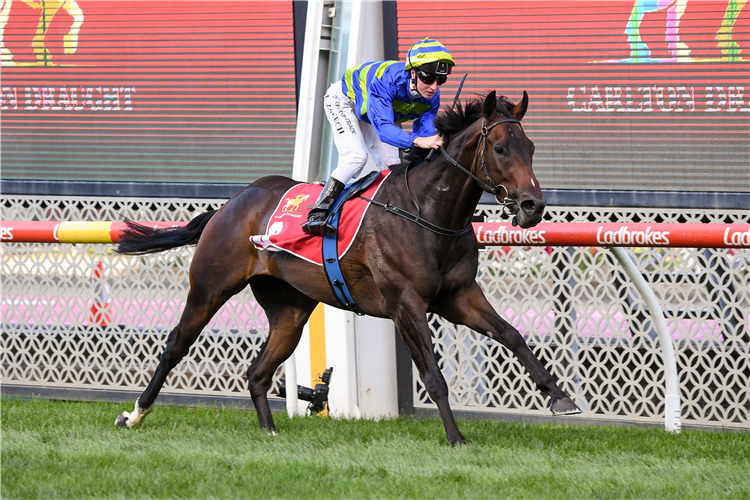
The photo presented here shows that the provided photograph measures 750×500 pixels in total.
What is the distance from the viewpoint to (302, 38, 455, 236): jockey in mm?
4438

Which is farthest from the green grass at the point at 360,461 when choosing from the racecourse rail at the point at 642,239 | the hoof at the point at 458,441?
the racecourse rail at the point at 642,239

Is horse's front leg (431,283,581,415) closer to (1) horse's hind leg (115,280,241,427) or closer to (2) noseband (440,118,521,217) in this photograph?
(2) noseband (440,118,521,217)

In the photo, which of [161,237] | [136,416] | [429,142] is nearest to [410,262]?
[429,142]

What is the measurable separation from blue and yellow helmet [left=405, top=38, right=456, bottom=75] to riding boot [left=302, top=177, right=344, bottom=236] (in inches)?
31.0

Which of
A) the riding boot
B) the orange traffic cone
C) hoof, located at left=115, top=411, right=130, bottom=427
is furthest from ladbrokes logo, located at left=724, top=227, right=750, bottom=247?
the orange traffic cone

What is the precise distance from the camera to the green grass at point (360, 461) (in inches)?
141

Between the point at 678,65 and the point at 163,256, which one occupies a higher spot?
the point at 678,65

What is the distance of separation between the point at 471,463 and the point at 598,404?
176 cm

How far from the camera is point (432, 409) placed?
5.93m

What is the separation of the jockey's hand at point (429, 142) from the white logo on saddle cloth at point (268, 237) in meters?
1.00

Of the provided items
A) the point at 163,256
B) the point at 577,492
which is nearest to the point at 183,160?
the point at 163,256

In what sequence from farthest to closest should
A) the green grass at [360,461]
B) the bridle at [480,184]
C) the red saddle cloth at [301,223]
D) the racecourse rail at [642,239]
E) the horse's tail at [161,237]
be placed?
the horse's tail at [161,237] < the red saddle cloth at [301,223] < the racecourse rail at [642,239] < the bridle at [480,184] < the green grass at [360,461]

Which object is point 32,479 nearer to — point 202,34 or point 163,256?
point 163,256

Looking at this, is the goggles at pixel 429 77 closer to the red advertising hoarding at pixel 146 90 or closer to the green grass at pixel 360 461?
the green grass at pixel 360 461
